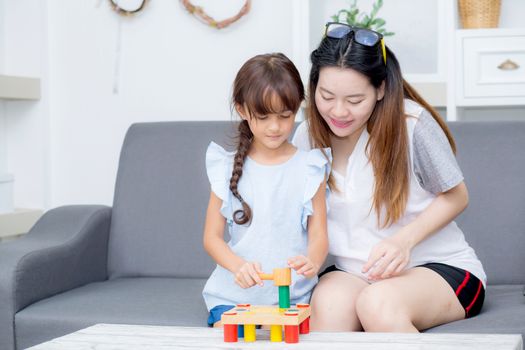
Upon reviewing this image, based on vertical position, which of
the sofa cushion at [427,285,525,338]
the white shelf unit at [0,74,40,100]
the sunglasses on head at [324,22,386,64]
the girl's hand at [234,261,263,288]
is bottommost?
the sofa cushion at [427,285,525,338]

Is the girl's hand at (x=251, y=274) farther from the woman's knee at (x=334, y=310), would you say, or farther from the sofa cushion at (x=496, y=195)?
the sofa cushion at (x=496, y=195)

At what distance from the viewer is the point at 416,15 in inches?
116

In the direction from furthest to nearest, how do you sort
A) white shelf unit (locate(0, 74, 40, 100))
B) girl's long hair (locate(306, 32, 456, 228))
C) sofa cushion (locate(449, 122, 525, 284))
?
white shelf unit (locate(0, 74, 40, 100)), sofa cushion (locate(449, 122, 525, 284)), girl's long hair (locate(306, 32, 456, 228))

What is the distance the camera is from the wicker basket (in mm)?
2543

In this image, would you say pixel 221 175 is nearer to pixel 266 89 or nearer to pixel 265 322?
pixel 266 89

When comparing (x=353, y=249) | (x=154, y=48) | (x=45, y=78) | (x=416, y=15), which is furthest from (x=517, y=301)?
(x=45, y=78)

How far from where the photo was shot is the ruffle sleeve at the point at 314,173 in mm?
1782

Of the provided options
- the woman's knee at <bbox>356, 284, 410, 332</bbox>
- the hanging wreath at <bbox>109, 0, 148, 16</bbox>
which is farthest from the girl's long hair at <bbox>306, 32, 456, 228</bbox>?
the hanging wreath at <bbox>109, 0, 148, 16</bbox>

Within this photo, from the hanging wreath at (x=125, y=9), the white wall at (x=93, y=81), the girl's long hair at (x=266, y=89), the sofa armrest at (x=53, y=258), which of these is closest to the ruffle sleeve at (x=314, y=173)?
the girl's long hair at (x=266, y=89)

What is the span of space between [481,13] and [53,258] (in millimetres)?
1472

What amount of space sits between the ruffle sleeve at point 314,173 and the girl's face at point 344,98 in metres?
0.08

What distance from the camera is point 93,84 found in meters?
3.24

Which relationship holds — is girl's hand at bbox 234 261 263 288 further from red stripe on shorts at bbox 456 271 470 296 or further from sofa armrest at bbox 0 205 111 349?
sofa armrest at bbox 0 205 111 349

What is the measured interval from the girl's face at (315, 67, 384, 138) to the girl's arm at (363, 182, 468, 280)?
24 cm
